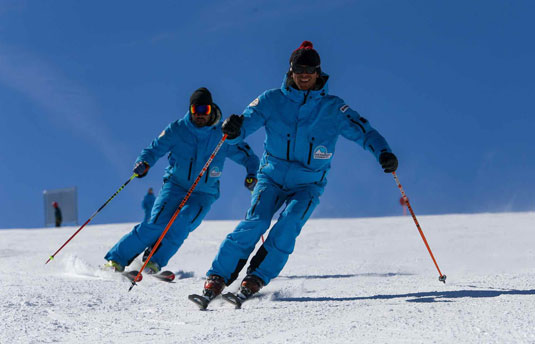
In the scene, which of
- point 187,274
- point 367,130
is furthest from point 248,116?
point 187,274

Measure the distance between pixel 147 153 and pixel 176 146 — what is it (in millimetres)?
327

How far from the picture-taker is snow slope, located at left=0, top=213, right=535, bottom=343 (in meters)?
2.60

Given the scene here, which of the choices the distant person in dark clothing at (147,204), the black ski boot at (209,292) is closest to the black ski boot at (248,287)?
the black ski boot at (209,292)

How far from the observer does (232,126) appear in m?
4.13

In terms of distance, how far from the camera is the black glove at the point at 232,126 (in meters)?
4.12

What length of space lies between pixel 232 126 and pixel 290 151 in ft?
1.70

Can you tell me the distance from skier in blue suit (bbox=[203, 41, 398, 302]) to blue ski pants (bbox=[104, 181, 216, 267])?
1.76 metres

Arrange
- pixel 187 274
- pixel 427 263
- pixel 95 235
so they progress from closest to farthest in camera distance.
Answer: pixel 187 274
pixel 427 263
pixel 95 235

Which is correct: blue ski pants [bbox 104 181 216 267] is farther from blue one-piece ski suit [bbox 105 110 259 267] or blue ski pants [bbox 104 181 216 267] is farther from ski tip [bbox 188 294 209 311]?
ski tip [bbox 188 294 209 311]

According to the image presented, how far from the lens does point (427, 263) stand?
673cm

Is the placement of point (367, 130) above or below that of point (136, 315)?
above

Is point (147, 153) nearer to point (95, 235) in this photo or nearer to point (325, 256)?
point (325, 256)

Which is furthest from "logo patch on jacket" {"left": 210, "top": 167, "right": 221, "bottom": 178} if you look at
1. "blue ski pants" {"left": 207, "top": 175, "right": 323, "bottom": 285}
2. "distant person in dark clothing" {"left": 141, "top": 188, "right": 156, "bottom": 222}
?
"distant person in dark clothing" {"left": 141, "top": 188, "right": 156, "bottom": 222}

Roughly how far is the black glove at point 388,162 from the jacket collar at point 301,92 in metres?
0.69
